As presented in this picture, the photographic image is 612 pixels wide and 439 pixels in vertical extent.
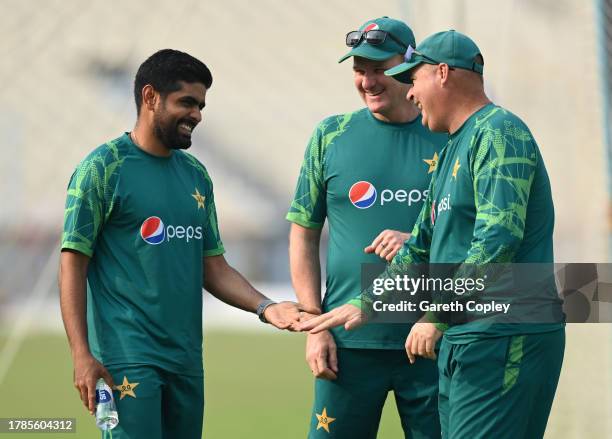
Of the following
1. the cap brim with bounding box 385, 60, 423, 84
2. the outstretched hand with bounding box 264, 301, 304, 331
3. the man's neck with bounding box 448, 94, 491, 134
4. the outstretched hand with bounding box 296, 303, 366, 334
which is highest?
the cap brim with bounding box 385, 60, 423, 84

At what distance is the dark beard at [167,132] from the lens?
363 cm

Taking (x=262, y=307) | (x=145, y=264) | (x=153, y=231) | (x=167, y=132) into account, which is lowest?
(x=262, y=307)

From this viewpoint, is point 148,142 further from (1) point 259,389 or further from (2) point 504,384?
(1) point 259,389

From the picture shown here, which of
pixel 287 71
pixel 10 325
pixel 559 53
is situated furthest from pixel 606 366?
pixel 287 71

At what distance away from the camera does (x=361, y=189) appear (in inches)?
149

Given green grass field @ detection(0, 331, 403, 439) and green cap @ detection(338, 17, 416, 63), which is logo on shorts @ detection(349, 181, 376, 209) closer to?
green cap @ detection(338, 17, 416, 63)

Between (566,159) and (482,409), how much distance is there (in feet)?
20.8

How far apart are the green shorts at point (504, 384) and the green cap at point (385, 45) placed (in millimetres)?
1207

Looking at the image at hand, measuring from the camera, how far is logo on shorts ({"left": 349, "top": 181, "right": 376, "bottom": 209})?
378cm

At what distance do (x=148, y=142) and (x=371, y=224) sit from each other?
0.84m

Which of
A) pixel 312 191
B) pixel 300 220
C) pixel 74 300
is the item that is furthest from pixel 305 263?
pixel 74 300

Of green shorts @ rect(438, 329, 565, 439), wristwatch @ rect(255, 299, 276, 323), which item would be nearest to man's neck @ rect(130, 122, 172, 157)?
wristwatch @ rect(255, 299, 276, 323)

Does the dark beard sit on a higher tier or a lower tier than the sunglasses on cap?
lower

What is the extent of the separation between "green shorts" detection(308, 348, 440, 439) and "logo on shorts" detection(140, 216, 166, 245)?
0.79 meters
